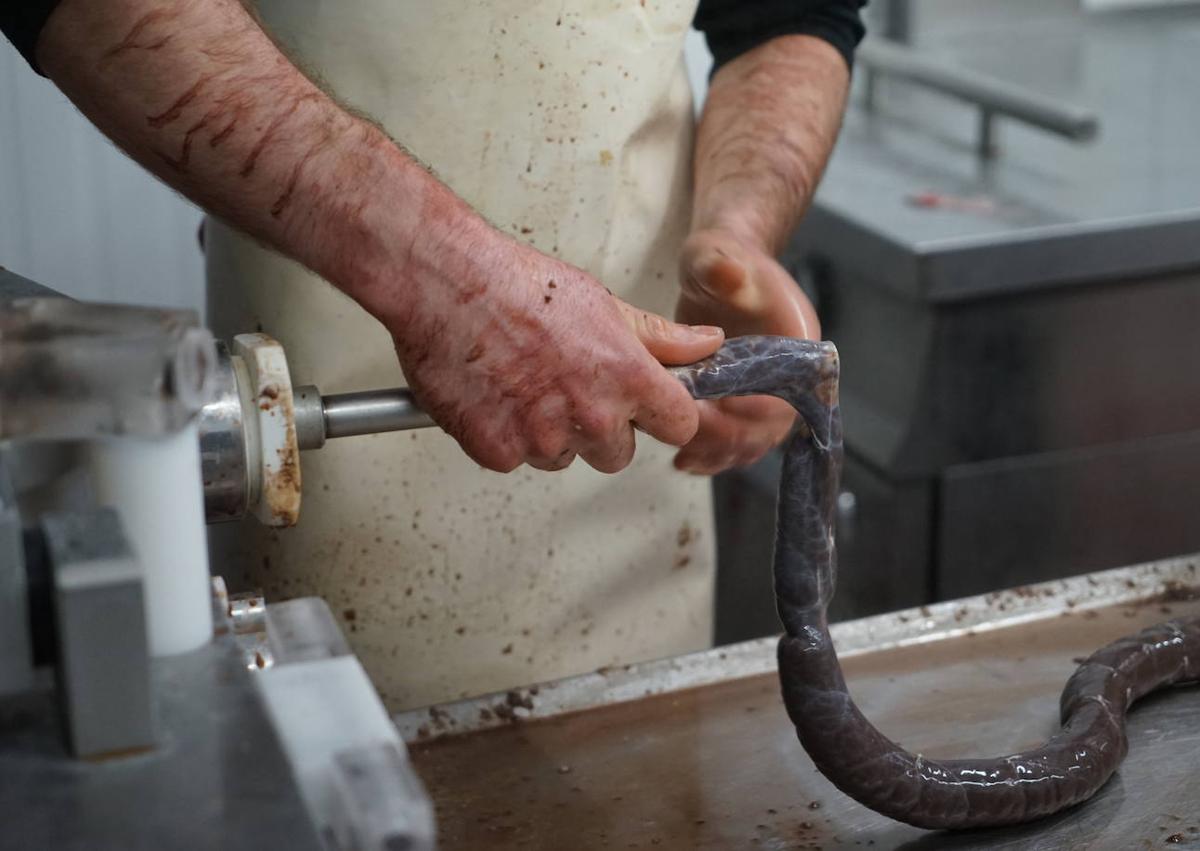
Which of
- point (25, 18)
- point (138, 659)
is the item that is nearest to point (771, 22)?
point (25, 18)

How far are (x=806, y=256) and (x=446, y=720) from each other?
3.31 feet

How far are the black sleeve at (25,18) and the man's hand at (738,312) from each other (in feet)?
1.52

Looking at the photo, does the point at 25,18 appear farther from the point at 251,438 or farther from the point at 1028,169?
the point at 1028,169

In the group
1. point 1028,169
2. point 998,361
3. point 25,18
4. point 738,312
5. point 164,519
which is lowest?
point 998,361

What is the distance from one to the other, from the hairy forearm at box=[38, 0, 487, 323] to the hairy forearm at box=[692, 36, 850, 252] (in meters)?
0.38

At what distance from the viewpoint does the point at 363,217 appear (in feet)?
2.70

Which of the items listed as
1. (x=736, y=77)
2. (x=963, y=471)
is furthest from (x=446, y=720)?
(x=963, y=471)

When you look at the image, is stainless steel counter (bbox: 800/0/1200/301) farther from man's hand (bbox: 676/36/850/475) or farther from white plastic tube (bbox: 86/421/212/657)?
white plastic tube (bbox: 86/421/212/657)

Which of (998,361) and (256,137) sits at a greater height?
(256,137)

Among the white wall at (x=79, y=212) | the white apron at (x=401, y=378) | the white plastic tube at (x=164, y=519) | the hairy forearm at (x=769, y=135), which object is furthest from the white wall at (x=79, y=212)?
the white plastic tube at (x=164, y=519)

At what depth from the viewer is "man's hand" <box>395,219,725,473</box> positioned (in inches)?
33.1

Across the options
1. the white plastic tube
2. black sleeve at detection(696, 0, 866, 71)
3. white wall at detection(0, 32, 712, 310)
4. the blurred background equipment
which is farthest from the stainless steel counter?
the white plastic tube

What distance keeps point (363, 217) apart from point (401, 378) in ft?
1.14

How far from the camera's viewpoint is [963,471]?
5.71ft
